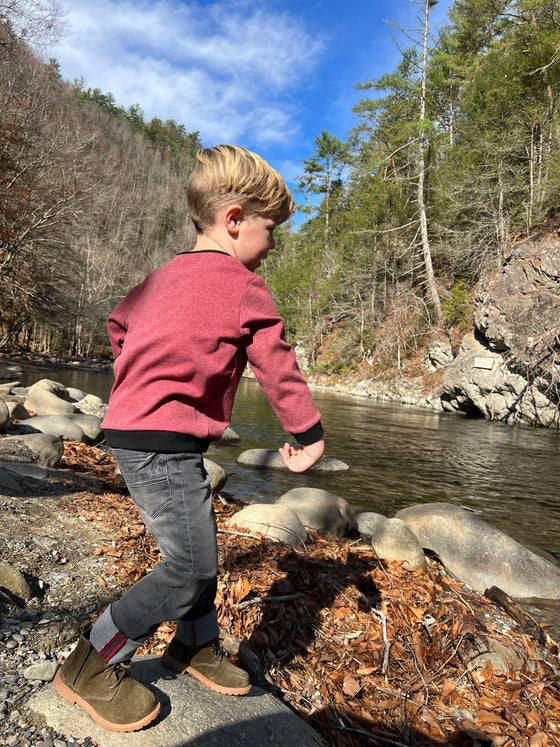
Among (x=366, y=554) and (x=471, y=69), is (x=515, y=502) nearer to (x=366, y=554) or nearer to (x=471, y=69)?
(x=366, y=554)

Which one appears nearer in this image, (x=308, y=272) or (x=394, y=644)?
(x=394, y=644)

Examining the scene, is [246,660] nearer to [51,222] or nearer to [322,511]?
[322,511]

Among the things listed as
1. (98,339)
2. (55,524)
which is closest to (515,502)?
(55,524)

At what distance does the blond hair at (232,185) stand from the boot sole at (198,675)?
5.56 feet

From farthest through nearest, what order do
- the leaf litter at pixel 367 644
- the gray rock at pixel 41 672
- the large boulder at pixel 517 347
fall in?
the large boulder at pixel 517 347 < the leaf litter at pixel 367 644 < the gray rock at pixel 41 672

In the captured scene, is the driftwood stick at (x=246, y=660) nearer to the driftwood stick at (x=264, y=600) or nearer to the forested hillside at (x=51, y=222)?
the driftwood stick at (x=264, y=600)

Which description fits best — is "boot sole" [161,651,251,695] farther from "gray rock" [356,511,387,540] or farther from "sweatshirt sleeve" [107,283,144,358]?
"gray rock" [356,511,387,540]

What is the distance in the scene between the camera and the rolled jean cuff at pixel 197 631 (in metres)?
1.83

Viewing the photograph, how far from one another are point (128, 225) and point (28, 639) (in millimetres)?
65047

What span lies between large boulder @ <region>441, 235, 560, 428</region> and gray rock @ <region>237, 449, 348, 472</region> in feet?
29.1

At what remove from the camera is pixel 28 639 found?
1.93 metres

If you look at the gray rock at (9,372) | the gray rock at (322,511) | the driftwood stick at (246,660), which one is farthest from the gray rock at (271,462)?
the gray rock at (9,372)

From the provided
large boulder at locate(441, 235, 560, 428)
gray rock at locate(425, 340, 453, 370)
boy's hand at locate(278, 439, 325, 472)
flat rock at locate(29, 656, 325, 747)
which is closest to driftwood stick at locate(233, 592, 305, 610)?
flat rock at locate(29, 656, 325, 747)

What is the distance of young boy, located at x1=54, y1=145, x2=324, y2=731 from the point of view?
1.55 metres
